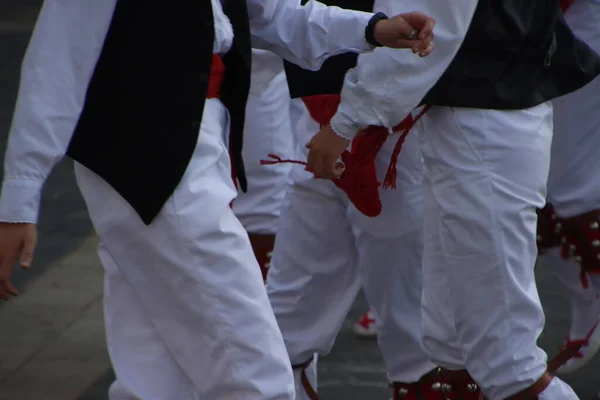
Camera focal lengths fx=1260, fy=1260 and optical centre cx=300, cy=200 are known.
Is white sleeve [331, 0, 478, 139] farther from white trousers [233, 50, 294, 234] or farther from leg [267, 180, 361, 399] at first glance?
white trousers [233, 50, 294, 234]

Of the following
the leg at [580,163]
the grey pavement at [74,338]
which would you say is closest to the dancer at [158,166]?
the leg at [580,163]

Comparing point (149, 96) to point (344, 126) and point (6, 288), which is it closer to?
point (6, 288)

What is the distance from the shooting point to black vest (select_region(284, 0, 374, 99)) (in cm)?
322

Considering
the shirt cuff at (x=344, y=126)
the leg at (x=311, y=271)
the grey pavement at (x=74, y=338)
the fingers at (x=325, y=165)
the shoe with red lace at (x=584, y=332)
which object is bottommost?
the grey pavement at (x=74, y=338)

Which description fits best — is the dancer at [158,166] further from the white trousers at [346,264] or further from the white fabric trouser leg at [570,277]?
the white fabric trouser leg at [570,277]

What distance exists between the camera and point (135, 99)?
242cm

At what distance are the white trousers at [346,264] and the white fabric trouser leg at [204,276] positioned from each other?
36.5 inches

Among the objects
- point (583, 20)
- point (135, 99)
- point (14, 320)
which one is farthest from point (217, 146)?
point (14, 320)

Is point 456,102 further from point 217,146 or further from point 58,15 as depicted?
point 58,15

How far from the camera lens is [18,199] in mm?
2312

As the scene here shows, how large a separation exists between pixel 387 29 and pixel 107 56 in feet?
1.97

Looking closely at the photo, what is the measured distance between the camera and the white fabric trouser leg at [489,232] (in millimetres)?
2938

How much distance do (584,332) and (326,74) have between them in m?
1.29

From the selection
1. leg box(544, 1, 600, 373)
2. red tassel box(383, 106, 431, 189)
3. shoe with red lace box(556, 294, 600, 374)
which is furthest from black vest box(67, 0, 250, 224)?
shoe with red lace box(556, 294, 600, 374)
